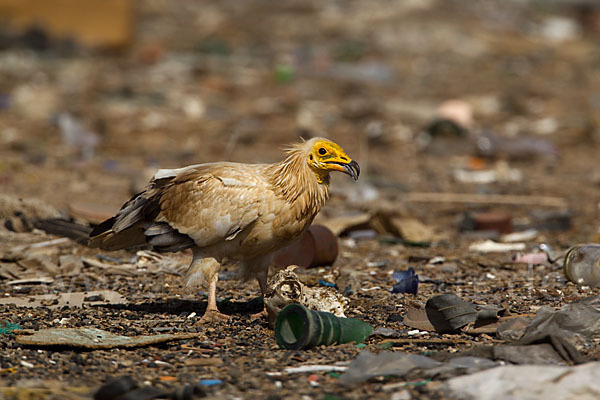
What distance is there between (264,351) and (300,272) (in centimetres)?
185

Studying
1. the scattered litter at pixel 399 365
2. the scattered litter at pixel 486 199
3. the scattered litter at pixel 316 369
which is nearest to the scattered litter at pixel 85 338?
the scattered litter at pixel 316 369

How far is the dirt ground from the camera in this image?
425 centimetres

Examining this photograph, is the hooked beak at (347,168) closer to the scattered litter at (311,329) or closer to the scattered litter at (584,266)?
the scattered litter at (311,329)

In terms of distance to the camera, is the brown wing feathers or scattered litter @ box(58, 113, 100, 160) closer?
the brown wing feathers

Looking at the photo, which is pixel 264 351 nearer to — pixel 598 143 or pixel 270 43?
pixel 598 143

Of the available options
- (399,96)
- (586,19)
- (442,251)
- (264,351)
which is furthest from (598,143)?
(586,19)

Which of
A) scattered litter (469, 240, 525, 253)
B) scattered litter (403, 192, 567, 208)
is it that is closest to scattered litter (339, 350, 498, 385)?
scattered litter (469, 240, 525, 253)

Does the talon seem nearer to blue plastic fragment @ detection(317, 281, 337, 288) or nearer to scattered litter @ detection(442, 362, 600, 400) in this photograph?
blue plastic fragment @ detection(317, 281, 337, 288)

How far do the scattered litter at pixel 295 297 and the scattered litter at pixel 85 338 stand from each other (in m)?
0.46

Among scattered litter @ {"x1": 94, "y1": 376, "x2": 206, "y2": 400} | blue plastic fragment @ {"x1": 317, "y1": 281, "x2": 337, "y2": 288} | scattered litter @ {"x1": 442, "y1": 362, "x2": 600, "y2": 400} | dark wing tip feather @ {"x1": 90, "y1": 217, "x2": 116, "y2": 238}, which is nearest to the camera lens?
scattered litter @ {"x1": 442, "y1": 362, "x2": 600, "y2": 400}

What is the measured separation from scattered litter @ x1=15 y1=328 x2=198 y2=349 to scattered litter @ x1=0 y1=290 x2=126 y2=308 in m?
0.84

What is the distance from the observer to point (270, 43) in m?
18.8

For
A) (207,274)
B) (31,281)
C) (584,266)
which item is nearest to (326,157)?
(207,274)

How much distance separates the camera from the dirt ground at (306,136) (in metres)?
Answer: 4.25
